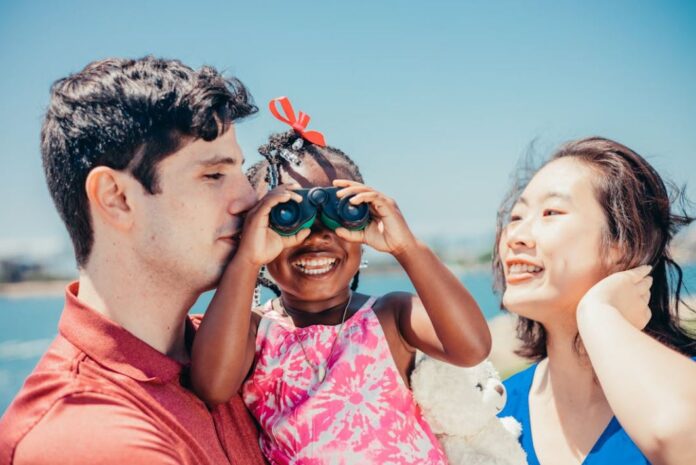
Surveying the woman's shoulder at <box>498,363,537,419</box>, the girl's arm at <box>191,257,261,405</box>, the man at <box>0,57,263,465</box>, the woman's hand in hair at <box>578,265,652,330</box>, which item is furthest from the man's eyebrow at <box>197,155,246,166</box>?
the woman's shoulder at <box>498,363,537,419</box>

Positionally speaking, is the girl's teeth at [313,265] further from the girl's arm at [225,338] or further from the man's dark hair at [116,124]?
the man's dark hair at [116,124]

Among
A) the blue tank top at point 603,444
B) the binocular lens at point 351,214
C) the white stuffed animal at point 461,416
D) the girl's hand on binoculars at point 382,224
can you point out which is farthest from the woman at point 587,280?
the binocular lens at point 351,214

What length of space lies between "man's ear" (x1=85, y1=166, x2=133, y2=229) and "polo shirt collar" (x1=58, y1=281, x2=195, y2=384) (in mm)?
259

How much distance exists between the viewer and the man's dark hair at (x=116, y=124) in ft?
6.17

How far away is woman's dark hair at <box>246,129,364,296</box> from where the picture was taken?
92.5 inches

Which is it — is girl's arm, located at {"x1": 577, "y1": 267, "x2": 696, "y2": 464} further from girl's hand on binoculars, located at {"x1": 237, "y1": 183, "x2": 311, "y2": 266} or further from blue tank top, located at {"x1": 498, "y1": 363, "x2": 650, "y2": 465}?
girl's hand on binoculars, located at {"x1": 237, "y1": 183, "x2": 311, "y2": 266}

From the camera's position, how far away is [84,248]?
1.96m

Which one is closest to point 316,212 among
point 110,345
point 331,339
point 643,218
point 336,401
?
point 331,339

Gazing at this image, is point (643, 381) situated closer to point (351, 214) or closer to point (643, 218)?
point (643, 218)

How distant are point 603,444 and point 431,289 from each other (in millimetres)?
810

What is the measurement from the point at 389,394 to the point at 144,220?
0.97 meters

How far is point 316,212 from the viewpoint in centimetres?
200

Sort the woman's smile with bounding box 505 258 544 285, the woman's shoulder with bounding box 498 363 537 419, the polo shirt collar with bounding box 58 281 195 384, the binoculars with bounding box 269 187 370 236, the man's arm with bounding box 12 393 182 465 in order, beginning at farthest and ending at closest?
the woman's shoulder with bounding box 498 363 537 419 < the woman's smile with bounding box 505 258 544 285 < the binoculars with bounding box 269 187 370 236 < the polo shirt collar with bounding box 58 281 195 384 < the man's arm with bounding box 12 393 182 465

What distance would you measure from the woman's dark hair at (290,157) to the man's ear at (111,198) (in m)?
0.62
